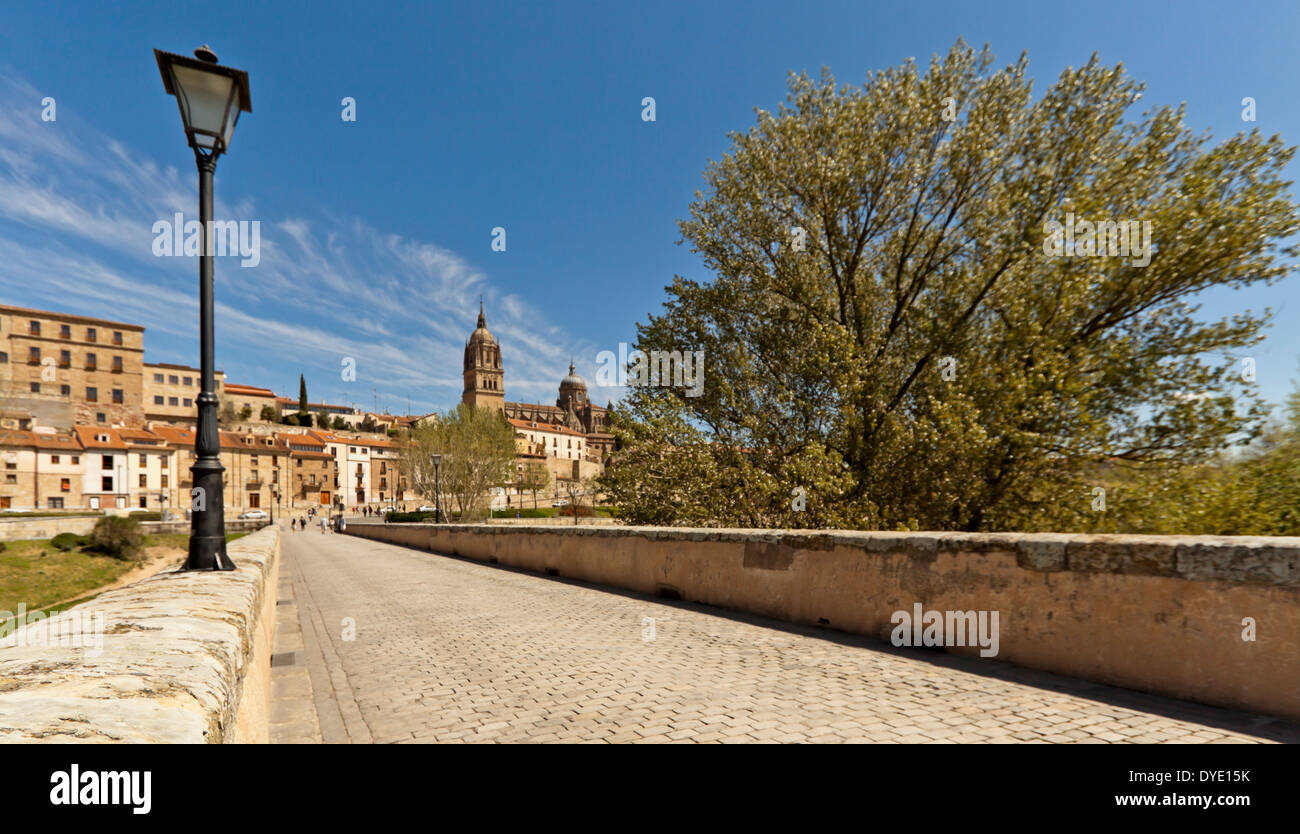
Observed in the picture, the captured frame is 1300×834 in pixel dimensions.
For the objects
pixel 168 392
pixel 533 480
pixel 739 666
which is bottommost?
pixel 533 480

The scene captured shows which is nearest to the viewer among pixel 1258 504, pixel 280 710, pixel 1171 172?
pixel 280 710

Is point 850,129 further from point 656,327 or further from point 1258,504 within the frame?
point 1258,504

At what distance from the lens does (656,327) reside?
15477 mm

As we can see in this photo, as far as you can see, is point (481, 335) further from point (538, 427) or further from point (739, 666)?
point (739, 666)

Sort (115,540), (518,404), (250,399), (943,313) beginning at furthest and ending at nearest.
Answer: (518,404)
(250,399)
(115,540)
(943,313)

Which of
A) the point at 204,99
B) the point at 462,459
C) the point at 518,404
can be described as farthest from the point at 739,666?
the point at 518,404

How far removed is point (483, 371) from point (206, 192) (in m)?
118

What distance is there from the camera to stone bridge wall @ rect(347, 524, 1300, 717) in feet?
10.8

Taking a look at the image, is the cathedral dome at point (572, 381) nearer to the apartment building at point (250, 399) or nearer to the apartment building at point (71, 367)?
the apartment building at point (250, 399)

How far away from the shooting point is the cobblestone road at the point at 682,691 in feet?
11.0

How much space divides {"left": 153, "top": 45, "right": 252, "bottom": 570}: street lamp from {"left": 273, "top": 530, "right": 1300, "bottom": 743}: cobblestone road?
1465mm

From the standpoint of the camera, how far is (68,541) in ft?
134
